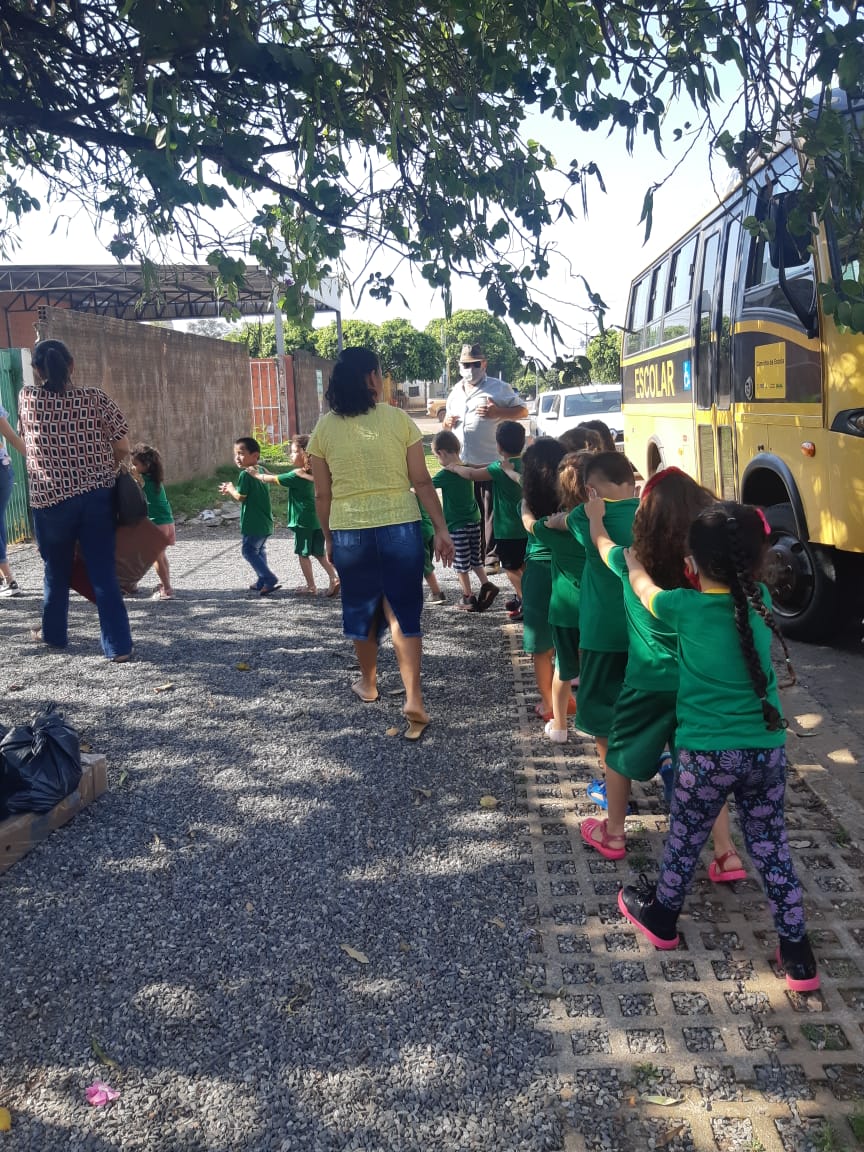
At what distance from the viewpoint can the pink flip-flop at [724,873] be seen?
10.8ft

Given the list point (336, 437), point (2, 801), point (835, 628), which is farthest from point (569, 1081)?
point (835, 628)

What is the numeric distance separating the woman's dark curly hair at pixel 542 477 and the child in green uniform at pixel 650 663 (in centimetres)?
102

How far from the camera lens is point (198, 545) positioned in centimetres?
1153

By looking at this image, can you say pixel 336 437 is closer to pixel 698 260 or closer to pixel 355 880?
pixel 355 880

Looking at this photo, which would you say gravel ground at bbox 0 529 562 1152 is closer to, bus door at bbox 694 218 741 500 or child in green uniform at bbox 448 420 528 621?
child in green uniform at bbox 448 420 528 621

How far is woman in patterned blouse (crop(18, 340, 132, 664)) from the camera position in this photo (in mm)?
5836

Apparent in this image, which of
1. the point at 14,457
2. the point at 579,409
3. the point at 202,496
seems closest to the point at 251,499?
the point at 14,457

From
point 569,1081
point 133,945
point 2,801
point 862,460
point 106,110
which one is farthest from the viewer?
point 106,110

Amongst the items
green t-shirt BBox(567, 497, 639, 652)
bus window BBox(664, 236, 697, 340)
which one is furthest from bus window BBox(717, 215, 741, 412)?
green t-shirt BBox(567, 497, 639, 652)

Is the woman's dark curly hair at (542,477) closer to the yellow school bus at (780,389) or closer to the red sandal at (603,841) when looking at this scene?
the yellow school bus at (780,389)

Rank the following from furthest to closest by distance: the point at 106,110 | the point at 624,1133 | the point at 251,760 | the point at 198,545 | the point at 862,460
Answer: the point at 198,545, the point at 106,110, the point at 862,460, the point at 251,760, the point at 624,1133

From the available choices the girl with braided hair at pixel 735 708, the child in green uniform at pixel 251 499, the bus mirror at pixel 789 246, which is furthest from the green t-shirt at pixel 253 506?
the girl with braided hair at pixel 735 708

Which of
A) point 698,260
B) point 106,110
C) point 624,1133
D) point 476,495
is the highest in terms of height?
point 106,110

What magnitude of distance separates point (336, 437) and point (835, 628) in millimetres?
3544
